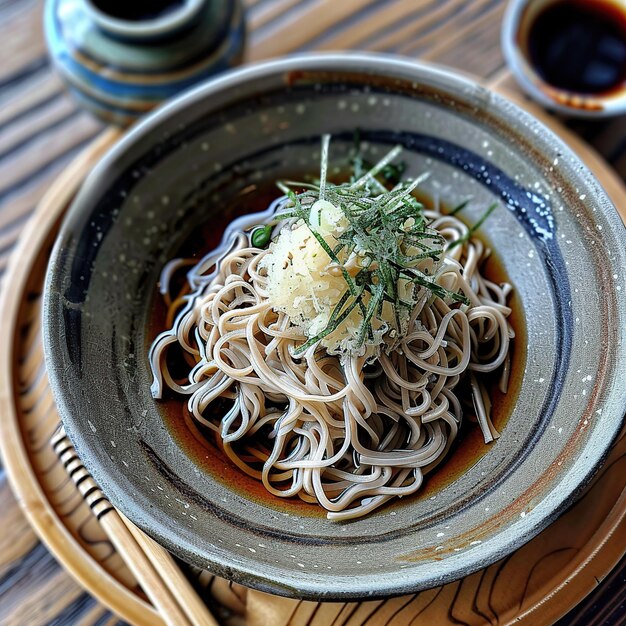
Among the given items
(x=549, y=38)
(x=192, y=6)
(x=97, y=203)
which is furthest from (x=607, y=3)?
(x=97, y=203)

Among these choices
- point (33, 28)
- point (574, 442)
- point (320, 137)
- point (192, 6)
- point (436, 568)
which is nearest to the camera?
point (436, 568)

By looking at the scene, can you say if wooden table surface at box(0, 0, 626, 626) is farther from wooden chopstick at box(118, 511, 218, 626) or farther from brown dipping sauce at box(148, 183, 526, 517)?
wooden chopstick at box(118, 511, 218, 626)

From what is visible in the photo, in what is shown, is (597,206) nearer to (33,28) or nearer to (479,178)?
(479,178)

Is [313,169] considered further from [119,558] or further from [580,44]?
[580,44]

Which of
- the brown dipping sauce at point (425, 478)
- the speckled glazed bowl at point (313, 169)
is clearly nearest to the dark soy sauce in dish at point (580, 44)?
the speckled glazed bowl at point (313, 169)

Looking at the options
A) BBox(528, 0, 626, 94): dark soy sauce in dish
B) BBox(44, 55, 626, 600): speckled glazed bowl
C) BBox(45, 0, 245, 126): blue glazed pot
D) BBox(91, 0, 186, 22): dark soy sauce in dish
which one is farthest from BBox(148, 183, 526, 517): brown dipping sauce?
BBox(91, 0, 186, 22): dark soy sauce in dish

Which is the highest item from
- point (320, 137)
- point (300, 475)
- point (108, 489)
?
point (320, 137)
